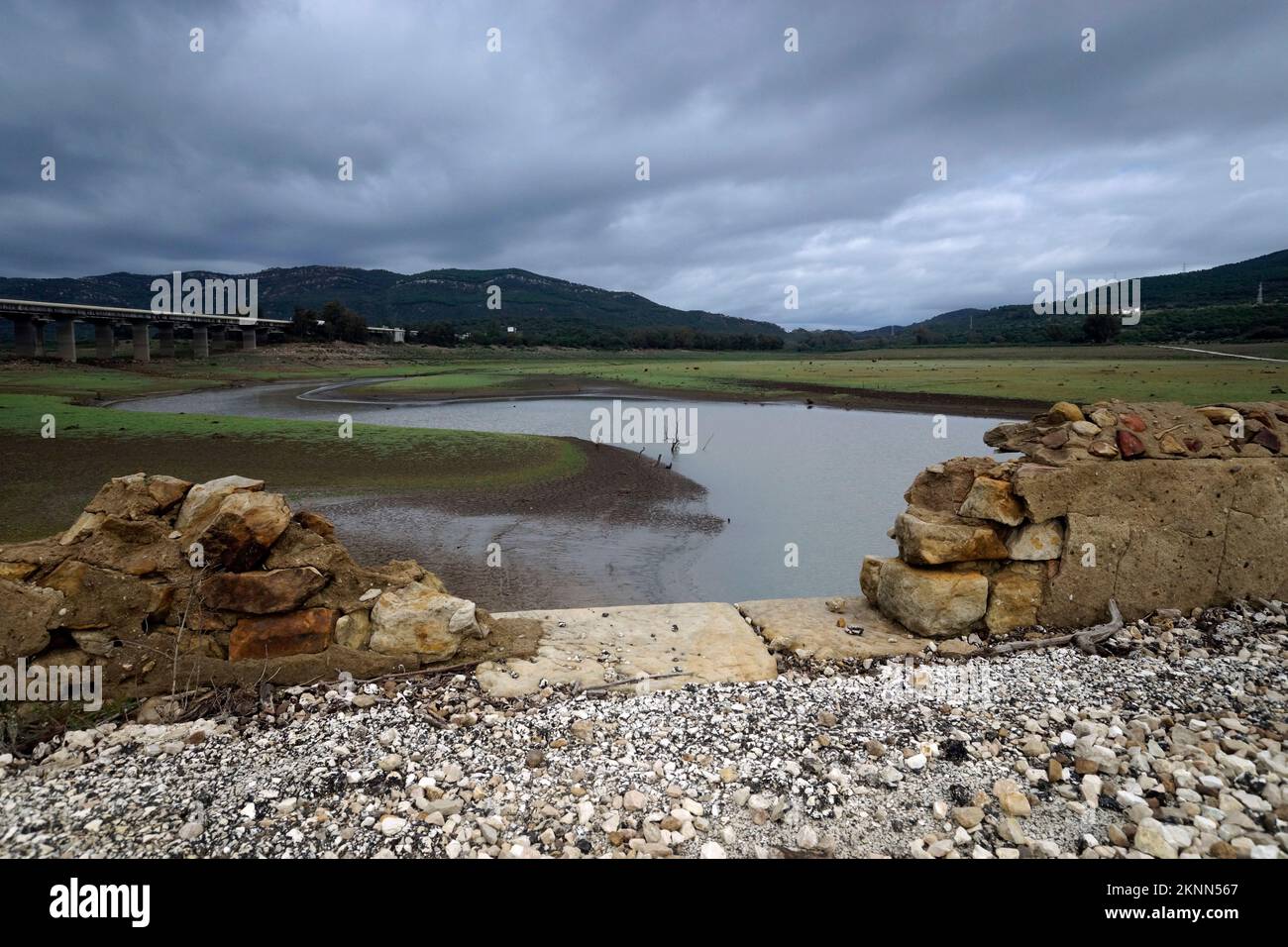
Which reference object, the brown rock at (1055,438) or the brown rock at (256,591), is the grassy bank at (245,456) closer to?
the brown rock at (256,591)

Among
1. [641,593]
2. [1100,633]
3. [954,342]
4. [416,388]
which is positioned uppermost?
[954,342]

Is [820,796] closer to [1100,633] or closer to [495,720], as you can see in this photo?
[495,720]

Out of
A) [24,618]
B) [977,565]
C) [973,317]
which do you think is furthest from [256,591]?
[973,317]

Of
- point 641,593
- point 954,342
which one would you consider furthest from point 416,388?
point 954,342

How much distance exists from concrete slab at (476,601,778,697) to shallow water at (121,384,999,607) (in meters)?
3.93

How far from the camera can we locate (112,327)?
6181 centimetres

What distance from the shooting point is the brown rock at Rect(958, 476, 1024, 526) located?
6609 millimetres

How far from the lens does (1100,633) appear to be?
246 inches

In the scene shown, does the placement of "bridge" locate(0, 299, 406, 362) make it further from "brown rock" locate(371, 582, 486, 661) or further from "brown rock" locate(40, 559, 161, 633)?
"brown rock" locate(371, 582, 486, 661)

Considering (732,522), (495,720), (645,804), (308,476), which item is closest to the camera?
(645,804)

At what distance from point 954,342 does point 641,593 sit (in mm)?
117282

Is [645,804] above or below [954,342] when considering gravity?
below

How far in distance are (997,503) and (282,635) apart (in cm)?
671
